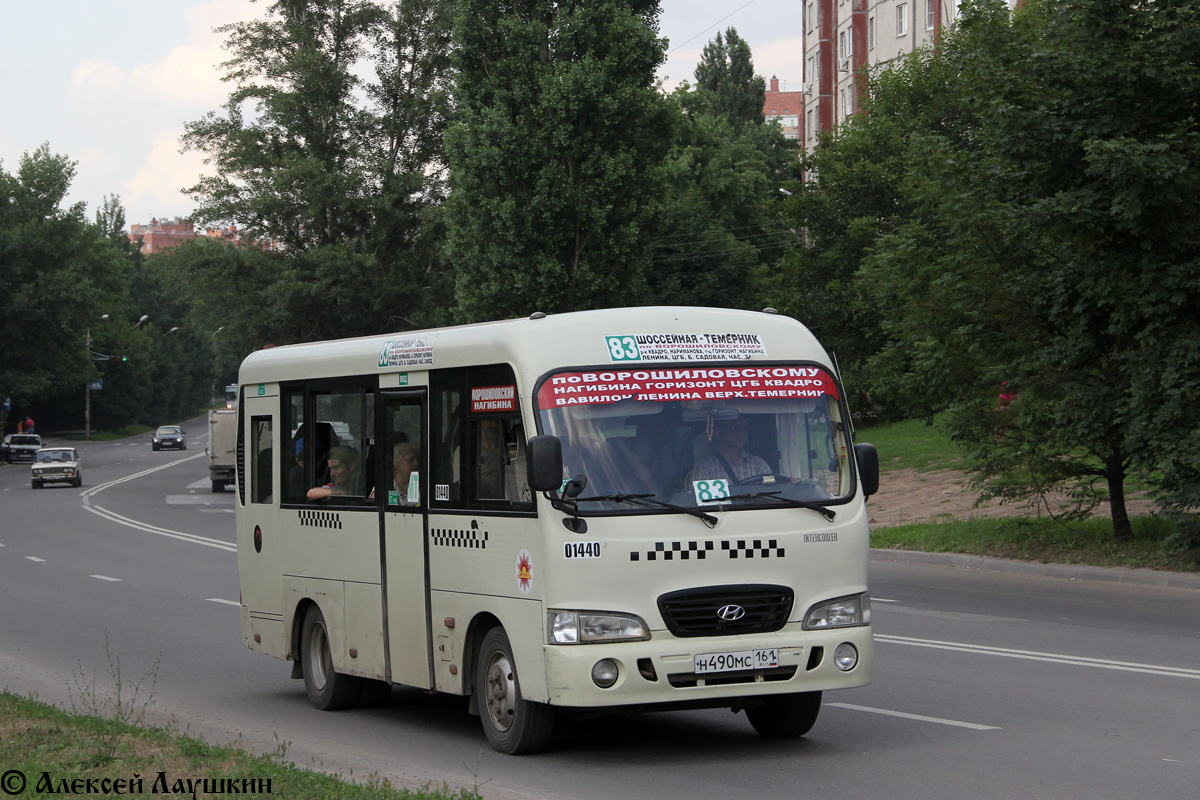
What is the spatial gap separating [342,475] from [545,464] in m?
3.13

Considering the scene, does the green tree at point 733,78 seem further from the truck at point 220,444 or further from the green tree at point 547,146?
the green tree at point 547,146

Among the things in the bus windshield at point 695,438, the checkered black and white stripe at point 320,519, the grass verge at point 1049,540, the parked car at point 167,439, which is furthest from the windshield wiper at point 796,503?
the parked car at point 167,439

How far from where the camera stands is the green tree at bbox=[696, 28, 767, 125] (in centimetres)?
10962

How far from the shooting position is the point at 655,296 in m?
62.7

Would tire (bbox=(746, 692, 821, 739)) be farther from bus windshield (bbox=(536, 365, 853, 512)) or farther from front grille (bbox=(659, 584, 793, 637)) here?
bus windshield (bbox=(536, 365, 853, 512))

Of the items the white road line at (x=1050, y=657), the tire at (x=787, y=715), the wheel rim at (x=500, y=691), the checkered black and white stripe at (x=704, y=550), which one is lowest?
the white road line at (x=1050, y=657)

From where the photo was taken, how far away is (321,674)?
1095 cm

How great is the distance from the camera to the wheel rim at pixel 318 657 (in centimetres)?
1088

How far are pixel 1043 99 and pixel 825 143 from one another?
3704cm

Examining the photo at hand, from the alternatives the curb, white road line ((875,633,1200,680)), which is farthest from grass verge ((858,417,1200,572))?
white road line ((875,633,1200,680))

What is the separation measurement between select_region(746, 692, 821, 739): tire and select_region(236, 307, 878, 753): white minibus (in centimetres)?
1

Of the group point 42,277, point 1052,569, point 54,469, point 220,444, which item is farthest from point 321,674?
point 42,277

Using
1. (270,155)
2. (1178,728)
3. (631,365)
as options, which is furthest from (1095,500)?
(270,155)

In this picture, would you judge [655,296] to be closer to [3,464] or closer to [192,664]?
[3,464]
